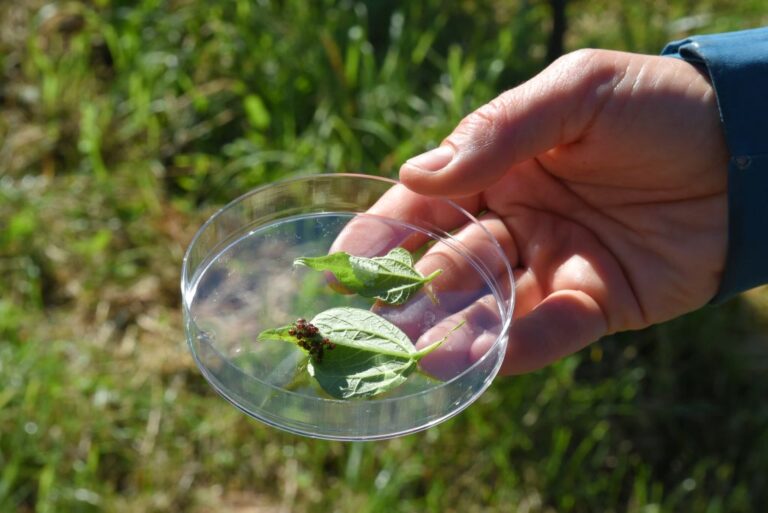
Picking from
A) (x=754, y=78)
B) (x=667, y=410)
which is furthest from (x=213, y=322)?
(x=667, y=410)

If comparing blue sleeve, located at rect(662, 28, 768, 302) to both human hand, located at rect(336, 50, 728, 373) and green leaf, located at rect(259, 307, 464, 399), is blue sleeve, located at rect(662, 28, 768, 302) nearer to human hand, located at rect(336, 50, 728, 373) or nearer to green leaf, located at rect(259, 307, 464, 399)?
human hand, located at rect(336, 50, 728, 373)

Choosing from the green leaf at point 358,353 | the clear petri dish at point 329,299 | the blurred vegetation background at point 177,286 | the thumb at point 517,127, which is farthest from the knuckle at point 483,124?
the blurred vegetation background at point 177,286

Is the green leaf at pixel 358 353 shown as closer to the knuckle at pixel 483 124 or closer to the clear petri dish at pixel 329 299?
the clear petri dish at pixel 329 299

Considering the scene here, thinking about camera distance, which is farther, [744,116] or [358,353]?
[744,116]

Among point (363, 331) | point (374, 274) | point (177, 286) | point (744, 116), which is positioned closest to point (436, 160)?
point (374, 274)

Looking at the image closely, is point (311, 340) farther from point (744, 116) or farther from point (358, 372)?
point (744, 116)

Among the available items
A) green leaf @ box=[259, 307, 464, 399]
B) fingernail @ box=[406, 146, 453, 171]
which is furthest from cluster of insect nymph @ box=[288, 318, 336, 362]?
fingernail @ box=[406, 146, 453, 171]

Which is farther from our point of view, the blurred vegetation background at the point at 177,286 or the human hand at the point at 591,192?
the blurred vegetation background at the point at 177,286
